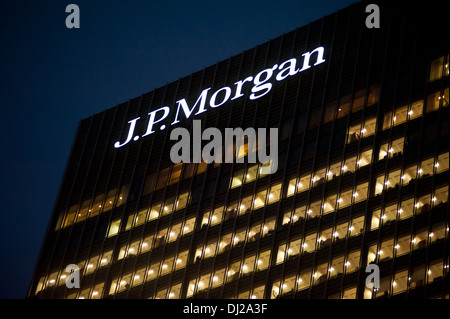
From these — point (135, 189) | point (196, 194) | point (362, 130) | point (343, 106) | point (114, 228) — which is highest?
point (343, 106)

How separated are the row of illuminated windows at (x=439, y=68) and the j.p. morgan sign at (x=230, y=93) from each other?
47.5ft

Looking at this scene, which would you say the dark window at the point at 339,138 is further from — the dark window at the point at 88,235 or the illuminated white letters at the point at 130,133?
the dark window at the point at 88,235

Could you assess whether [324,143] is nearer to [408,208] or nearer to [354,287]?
[408,208]

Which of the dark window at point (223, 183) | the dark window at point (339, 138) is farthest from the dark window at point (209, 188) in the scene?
the dark window at point (339, 138)

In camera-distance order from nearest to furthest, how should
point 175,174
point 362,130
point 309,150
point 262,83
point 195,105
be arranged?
point 362,130
point 309,150
point 175,174
point 262,83
point 195,105

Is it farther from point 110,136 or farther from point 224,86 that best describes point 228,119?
point 110,136

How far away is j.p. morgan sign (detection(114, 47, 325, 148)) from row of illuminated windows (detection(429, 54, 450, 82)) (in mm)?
14491

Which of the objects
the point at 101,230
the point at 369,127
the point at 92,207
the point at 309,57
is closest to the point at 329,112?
the point at 369,127

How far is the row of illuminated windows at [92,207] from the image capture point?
9438cm

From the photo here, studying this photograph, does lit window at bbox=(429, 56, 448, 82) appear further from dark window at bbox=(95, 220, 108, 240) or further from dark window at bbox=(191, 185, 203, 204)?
dark window at bbox=(95, 220, 108, 240)

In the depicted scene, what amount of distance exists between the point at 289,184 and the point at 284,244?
756cm

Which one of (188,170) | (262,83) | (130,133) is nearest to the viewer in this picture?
(188,170)

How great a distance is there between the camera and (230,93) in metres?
94.6
